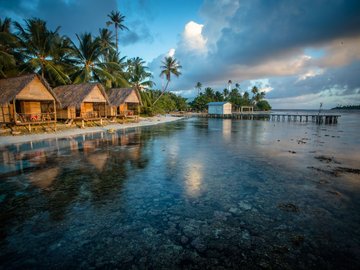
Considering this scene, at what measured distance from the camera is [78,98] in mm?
23844

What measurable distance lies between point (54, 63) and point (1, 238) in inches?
1179

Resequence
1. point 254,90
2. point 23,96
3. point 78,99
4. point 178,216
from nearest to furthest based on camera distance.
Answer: point 178,216 → point 23,96 → point 78,99 → point 254,90

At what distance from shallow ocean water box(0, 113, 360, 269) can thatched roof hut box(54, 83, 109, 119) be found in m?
15.4

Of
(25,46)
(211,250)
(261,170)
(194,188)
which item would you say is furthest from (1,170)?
(25,46)

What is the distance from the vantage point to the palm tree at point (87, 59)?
92.0ft

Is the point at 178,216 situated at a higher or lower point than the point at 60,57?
lower

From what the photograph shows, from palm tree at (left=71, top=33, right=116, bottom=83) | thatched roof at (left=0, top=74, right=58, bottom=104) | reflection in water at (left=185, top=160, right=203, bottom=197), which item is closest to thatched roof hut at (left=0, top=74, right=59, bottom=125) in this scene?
thatched roof at (left=0, top=74, right=58, bottom=104)

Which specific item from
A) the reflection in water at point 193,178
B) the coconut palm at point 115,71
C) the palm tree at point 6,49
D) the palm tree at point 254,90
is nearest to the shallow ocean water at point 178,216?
the reflection in water at point 193,178

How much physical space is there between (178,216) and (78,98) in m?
22.8

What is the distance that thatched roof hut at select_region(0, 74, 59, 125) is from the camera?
59.2ft

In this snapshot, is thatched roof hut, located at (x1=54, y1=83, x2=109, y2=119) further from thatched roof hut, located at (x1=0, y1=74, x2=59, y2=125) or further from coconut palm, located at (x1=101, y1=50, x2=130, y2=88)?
coconut palm, located at (x1=101, y1=50, x2=130, y2=88)

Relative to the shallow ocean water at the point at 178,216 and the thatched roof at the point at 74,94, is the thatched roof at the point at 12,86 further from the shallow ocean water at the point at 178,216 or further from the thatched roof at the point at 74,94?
the shallow ocean water at the point at 178,216

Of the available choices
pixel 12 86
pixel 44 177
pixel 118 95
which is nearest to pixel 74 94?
pixel 12 86

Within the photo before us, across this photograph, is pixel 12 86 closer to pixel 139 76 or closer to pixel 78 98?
pixel 78 98
